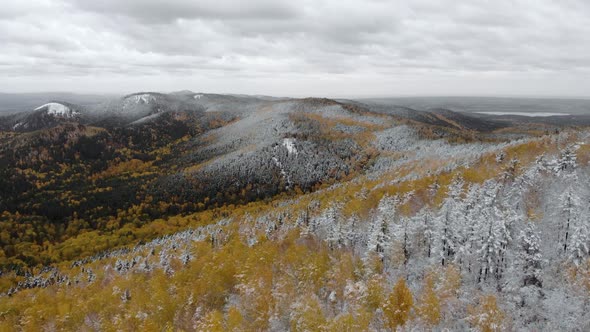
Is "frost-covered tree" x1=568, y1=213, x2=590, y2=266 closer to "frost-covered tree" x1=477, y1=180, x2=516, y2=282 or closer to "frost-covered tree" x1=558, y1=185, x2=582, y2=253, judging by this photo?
"frost-covered tree" x1=558, y1=185, x2=582, y2=253

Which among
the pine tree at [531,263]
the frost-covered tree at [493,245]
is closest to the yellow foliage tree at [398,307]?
the frost-covered tree at [493,245]

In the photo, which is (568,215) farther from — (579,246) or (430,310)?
(430,310)

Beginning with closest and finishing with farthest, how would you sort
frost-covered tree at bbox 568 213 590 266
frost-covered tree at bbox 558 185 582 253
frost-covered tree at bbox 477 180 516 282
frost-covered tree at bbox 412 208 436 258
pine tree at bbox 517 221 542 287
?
pine tree at bbox 517 221 542 287, frost-covered tree at bbox 568 213 590 266, frost-covered tree at bbox 477 180 516 282, frost-covered tree at bbox 558 185 582 253, frost-covered tree at bbox 412 208 436 258

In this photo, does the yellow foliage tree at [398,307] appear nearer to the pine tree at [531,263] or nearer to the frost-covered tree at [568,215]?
the pine tree at [531,263]

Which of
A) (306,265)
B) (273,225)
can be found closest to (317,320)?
(306,265)

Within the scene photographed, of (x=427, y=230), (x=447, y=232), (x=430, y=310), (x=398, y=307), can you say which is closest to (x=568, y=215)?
(x=447, y=232)

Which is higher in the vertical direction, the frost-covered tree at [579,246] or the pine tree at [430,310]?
the frost-covered tree at [579,246]

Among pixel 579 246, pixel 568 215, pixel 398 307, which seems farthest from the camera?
pixel 568 215

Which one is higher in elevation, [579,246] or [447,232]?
[579,246]

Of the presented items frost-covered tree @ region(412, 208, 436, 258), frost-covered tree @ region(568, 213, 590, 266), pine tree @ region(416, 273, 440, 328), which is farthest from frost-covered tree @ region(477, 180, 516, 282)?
pine tree @ region(416, 273, 440, 328)

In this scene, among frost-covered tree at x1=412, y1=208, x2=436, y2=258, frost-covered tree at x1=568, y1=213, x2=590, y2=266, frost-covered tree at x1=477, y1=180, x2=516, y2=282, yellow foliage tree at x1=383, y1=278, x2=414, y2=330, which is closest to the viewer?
yellow foliage tree at x1=383, y1=278, x2=414, y2=330
